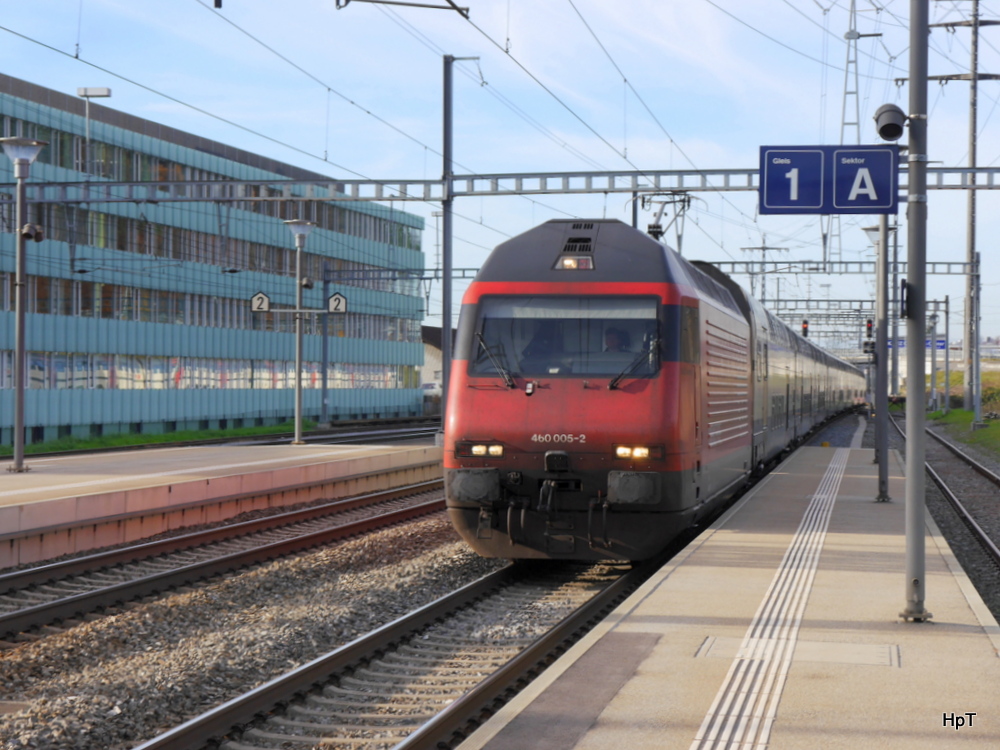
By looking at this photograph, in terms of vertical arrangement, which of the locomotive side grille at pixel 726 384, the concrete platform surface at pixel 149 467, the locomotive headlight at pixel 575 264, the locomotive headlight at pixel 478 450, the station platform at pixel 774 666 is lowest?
the station platform at pixel 774 666

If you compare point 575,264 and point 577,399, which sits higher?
point 575,264

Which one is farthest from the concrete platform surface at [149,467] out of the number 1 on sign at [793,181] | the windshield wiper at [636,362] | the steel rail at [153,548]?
the number 1 on sign at [793,181]

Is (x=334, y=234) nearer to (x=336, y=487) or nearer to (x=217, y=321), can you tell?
A: (x=217, y=321)

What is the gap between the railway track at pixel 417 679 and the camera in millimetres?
6453

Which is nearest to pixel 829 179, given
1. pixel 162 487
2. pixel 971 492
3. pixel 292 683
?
pixel 292 683

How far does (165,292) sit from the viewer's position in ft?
160

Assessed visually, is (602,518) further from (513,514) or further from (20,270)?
(20,270)

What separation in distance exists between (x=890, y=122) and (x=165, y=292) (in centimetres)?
4371

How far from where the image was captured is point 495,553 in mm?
11336

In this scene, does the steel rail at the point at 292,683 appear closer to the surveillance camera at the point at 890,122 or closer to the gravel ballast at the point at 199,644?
the gravel ballast at the point at 199,644

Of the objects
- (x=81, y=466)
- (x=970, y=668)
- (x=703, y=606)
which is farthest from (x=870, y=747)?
(x=81, y=466)

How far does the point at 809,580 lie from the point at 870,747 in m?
4.89

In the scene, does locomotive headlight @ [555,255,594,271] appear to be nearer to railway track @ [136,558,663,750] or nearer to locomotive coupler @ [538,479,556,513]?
locomotive coupler @ [538,479,556,513]

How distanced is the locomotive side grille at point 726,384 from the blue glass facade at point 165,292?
20682mm
